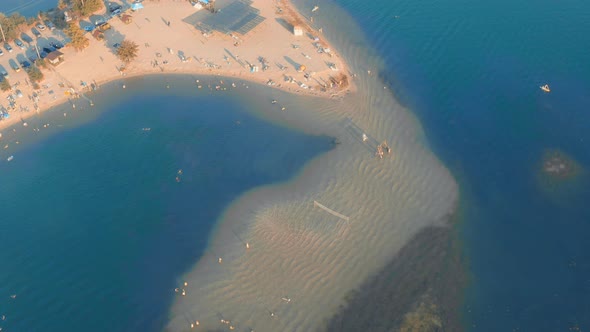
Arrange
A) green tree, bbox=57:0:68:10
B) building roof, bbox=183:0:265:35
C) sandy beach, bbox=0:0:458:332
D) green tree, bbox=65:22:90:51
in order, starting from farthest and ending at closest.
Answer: green tree, bbox=57:0:68:10 < building roof, bbox=183:0:265:35 < green tree, bbox=65:22:90:51 < sandy beach, bbox=0:0:458:332

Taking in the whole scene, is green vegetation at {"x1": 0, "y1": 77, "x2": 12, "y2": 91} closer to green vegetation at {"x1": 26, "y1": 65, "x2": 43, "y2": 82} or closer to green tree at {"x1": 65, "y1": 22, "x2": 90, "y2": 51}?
green vegetation at {"x1": 26, "y1": 65, "x2": 43, "y2": 82}

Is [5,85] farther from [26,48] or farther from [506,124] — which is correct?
[506,124]

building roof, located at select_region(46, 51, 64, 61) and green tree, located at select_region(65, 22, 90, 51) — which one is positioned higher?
green tree, located at select_region(65, 22, 90, 51)

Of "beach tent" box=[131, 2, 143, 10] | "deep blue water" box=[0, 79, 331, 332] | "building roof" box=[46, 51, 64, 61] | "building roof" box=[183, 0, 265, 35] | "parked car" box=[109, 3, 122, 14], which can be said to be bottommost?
"deep blue water" box=[0, 79, 331, 332]

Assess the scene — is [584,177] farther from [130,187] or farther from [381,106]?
[130,187]

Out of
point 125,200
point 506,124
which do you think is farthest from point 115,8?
point 506,124

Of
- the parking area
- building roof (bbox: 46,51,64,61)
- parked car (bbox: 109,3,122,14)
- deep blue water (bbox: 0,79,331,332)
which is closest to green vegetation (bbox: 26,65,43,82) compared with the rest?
the parking area

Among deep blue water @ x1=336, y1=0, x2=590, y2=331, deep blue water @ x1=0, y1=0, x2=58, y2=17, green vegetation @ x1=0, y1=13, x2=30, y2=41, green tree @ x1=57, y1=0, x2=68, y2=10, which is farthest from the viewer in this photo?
deep blue water @ x1=0, y1=0, x2=58, y2=17

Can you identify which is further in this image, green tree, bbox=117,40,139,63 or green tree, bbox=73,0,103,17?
green tree, bbox=73,0,103,17
